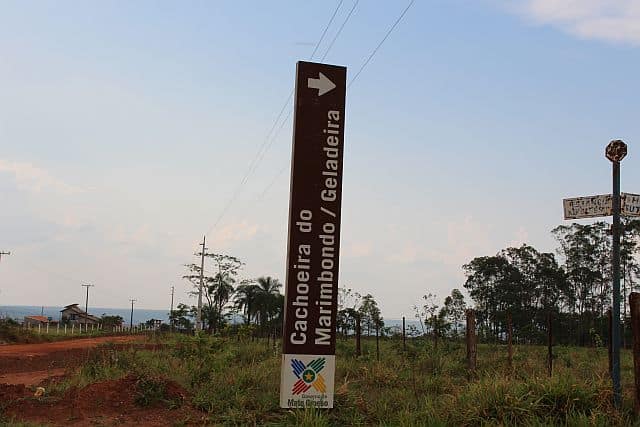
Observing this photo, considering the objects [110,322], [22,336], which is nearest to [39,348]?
[22,336]

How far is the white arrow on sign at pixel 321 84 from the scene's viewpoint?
33.8 feet

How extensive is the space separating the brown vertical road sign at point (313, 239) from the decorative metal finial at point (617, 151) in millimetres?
3826

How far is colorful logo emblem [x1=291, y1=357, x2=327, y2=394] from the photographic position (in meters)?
9.68

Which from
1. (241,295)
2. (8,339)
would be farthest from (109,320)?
(8,339)

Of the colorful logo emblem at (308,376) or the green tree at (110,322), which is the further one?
the green tree at (110,322)

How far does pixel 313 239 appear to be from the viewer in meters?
9.95

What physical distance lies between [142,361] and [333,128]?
802 centimetres

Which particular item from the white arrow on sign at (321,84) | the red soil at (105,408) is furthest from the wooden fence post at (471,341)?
the white arrow on sign at (321,84)

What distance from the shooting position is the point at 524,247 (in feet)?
194

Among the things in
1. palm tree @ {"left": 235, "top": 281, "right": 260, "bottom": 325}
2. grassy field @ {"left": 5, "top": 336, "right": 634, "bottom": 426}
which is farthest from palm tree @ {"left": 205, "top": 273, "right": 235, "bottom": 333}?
grassy field @ {"left": 5, "top": 336, "right": 634, "bottom": 426}

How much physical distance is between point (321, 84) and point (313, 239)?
243 centimetres

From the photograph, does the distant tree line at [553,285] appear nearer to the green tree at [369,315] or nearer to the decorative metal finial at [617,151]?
the green tree at [369,315]

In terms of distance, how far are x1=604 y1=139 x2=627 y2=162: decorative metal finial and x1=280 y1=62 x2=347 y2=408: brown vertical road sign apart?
383 cm

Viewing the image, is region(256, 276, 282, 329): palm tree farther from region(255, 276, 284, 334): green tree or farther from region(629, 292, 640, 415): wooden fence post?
region(629, 292, 640, 415): wooden fence post
